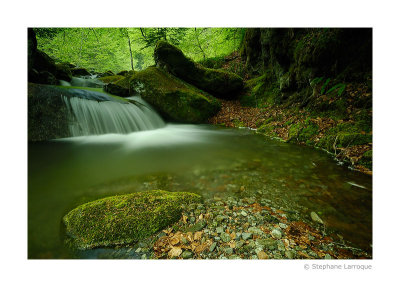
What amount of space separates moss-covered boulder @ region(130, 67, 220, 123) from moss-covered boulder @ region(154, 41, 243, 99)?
1.13 m

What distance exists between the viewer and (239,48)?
42.8ft

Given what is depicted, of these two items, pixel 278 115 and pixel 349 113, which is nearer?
pixel 349 113

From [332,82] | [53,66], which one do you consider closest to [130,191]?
[332,82]

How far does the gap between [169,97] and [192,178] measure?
589cm

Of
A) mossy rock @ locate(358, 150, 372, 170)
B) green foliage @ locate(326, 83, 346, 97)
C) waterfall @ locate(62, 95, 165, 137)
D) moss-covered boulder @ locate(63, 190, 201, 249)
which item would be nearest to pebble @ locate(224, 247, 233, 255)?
moss-covered boulder @ locate(63, 190, 201, 249)

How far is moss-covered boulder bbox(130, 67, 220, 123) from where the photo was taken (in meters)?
7.88

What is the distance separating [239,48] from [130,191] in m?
A: 13.9

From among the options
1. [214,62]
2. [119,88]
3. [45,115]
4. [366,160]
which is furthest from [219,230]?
[214,62]

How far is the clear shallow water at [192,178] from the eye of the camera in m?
1.92

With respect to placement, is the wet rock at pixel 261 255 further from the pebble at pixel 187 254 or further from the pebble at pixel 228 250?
the pebble at pixel 187 254
